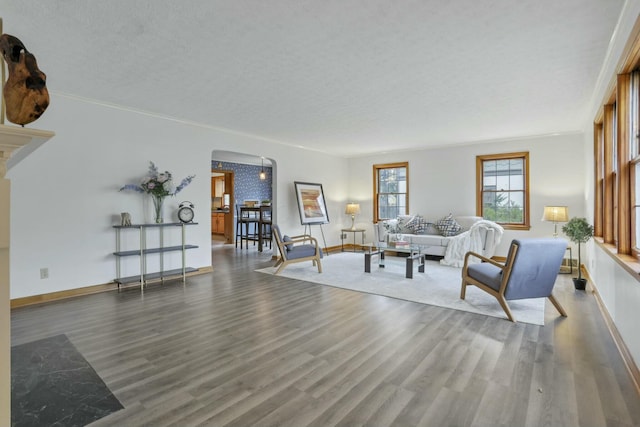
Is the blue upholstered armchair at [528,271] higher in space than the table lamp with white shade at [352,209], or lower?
lower

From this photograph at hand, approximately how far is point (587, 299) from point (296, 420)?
4.07 metres

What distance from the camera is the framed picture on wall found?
7371 mm

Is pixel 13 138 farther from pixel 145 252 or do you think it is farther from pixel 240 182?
pixel 240 182

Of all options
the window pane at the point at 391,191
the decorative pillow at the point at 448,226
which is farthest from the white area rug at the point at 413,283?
the window pane at the point at 391,191

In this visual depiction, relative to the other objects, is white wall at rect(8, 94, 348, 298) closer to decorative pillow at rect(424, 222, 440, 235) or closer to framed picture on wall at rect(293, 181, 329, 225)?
framed picture on wall at rect(293, 181, 329, 225)

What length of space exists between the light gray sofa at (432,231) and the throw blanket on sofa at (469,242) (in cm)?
2

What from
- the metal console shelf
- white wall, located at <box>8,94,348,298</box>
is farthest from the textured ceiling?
the metal console shelf

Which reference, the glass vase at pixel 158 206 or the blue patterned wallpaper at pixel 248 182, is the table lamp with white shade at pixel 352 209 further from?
the glass vase at pixel 158 206

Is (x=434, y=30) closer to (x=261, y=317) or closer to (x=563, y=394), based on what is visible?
(x=563, y=394)

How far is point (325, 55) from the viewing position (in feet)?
9.91

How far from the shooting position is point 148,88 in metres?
3.85

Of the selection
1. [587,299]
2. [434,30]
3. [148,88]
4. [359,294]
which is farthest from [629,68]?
[148,88]

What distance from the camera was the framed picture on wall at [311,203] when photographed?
737cm

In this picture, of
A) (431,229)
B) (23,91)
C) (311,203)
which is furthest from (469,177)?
(23,91)
